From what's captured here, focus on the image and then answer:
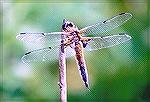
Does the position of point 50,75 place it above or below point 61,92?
above

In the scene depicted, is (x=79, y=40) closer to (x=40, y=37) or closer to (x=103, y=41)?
(x=103, y=41)

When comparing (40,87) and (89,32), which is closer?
(89,32)

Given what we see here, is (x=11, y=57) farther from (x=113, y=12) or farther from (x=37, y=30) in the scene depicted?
A: (x=113, y=12)

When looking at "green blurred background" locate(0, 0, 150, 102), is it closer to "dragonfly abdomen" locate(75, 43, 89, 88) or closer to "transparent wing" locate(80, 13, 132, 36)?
"transparent wing" locate(80, 13, 132, 36)

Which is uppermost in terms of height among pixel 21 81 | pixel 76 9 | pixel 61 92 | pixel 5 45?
pixel 76 9

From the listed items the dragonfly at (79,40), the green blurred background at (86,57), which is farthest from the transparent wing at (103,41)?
the green blurred background at (86,57)

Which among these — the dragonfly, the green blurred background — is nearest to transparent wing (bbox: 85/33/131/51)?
the dragonfly

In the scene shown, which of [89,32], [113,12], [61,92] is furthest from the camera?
[113,12]

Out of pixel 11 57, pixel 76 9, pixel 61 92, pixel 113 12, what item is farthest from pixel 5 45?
pixel 61 92

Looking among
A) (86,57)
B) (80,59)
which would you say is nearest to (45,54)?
(80,59)
